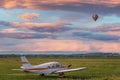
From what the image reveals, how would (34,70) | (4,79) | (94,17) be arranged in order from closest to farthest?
(4,79)
(34,70)
(94,17)

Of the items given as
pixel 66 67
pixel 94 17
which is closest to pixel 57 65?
pixel 66 67

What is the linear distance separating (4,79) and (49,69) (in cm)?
894

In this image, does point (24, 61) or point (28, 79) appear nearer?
point (28, 79)

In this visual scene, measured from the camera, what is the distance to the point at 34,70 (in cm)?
5519

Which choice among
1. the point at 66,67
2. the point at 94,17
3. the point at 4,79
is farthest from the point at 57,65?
the point at 94,17

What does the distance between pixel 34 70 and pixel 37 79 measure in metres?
4.39

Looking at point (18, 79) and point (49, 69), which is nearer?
point (18, 79)

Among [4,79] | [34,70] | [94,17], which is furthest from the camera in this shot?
[94,17]

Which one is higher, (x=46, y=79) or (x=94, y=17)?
(x=94, y=17)

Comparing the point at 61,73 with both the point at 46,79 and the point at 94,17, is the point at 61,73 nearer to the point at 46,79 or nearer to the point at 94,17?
the point at 46,79

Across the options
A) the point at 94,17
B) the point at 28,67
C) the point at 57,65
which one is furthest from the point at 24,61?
the point at 94,17

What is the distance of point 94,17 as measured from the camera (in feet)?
229

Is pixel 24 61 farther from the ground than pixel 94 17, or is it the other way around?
pixel 94 17

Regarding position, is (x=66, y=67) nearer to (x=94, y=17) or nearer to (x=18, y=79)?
(x=18, y=79)
